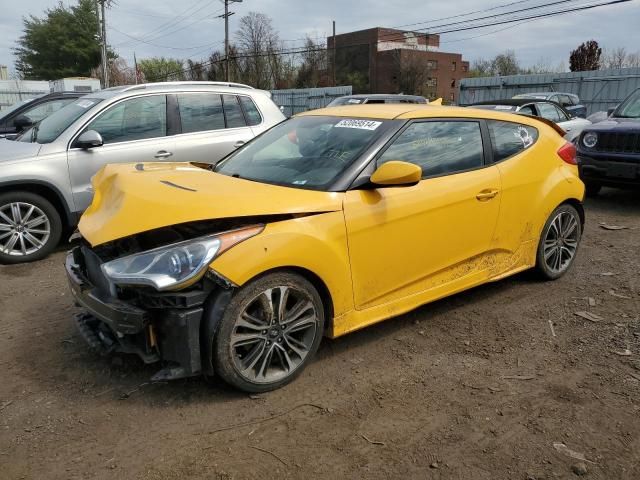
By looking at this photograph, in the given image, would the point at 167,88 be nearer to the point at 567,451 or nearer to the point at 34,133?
the point at 34,133

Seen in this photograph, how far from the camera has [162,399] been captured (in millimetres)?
3021

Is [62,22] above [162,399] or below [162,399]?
above

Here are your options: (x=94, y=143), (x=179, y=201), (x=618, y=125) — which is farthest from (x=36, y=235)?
(x=618, y=125)

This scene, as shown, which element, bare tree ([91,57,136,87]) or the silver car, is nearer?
the silver car

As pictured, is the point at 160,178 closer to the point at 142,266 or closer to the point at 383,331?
the point at 142,266

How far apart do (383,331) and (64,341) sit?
230 cm

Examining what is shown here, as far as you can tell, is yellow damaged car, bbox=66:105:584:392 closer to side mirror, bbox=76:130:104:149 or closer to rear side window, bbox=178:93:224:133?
side mirror, bbox=76:130:104:149

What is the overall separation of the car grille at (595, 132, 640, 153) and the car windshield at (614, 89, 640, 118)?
1.01m

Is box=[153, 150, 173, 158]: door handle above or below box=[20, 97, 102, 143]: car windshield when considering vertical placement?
below

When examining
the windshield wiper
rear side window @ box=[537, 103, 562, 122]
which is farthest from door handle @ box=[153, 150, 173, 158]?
rear side window @ box=[537, 103, 562, 122]

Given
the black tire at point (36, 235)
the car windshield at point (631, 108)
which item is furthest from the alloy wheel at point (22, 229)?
the car windshield at point (631, 108)

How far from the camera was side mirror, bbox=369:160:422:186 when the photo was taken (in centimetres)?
319

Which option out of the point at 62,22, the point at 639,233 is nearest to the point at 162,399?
the point at 639,233

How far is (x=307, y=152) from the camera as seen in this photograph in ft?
12.3
